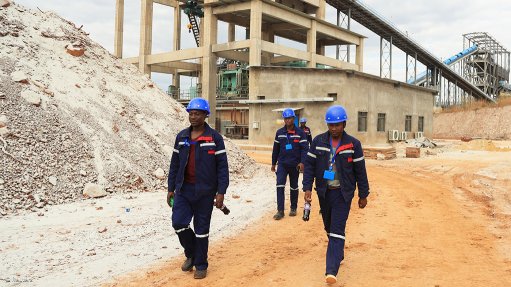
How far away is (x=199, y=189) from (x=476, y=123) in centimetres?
4763

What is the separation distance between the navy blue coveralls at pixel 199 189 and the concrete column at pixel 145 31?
3398 cm

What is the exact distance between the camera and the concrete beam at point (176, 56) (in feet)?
104

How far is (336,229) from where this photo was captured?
4387 mm

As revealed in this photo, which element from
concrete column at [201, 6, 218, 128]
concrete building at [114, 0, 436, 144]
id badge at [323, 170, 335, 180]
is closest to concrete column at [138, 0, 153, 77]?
concrete building at [114, 0, 436, 144]

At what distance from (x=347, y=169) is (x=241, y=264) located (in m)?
1.86

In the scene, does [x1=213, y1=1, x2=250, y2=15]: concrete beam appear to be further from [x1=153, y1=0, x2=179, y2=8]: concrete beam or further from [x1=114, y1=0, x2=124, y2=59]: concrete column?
[x1=114, y1=0, x2=124, y2=59]: concrete column

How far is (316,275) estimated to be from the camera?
4574 millimetres

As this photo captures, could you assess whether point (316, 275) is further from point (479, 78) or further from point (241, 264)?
point (479, 78)

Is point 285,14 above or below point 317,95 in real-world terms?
above

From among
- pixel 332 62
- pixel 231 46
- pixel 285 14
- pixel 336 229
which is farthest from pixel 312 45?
pixel 336 229

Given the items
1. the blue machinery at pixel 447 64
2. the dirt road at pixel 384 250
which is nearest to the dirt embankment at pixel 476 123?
the blue machinery at pixel 447 64

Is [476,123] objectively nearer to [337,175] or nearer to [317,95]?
[317,95]

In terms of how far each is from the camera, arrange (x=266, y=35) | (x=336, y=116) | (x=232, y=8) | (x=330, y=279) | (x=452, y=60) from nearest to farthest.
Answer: (x=330, y=279) → (x=336, y=116) → (x=232, y=8) → (x=266, y=35) → (x=452, y=60)

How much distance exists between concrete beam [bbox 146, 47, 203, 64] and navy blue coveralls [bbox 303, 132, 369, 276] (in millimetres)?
28101
